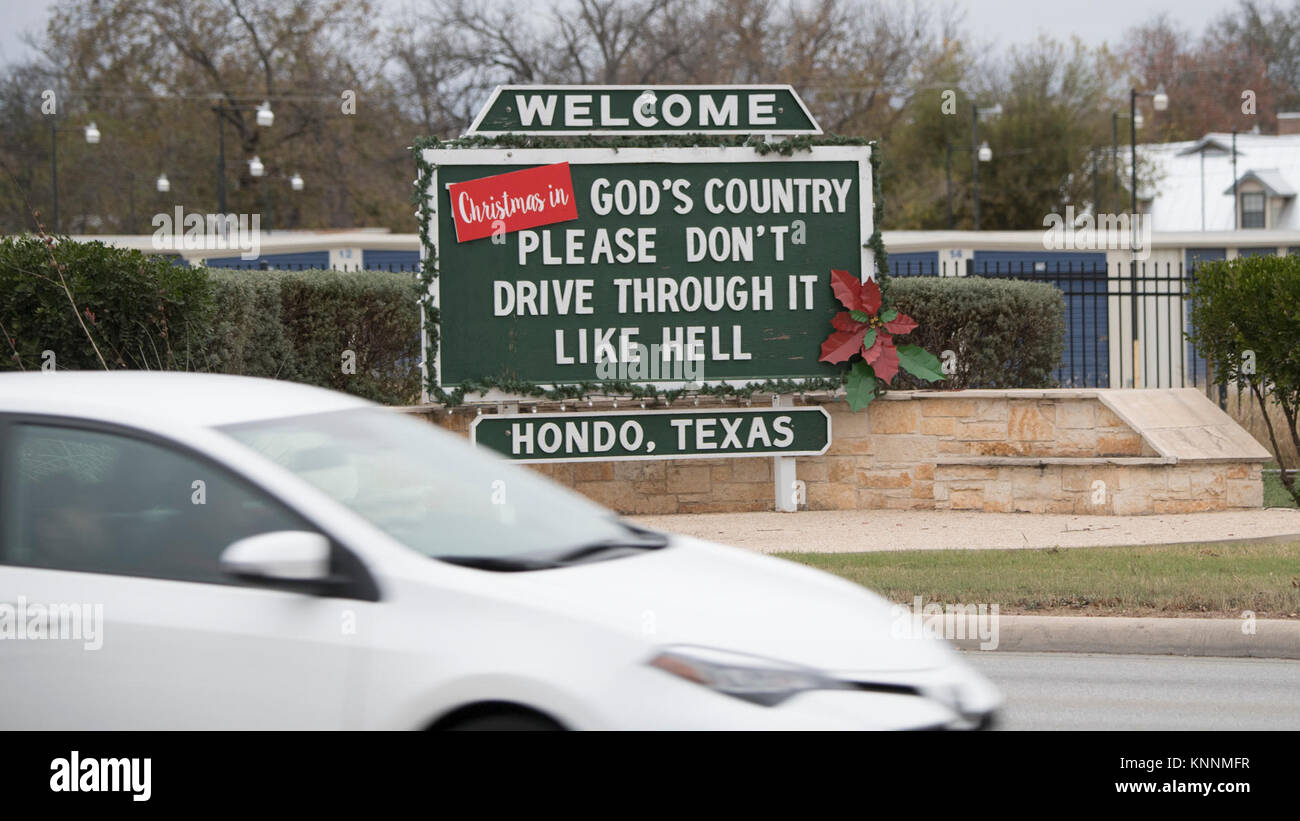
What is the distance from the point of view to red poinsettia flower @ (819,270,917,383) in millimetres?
12023

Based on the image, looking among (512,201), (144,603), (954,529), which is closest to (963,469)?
(954,529)

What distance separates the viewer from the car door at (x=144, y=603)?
3.80 m

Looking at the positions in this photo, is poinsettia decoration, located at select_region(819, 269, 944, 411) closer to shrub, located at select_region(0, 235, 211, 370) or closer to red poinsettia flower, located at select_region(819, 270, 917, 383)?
red poinsettia flower, located at select_region(819, 270, 917, 383)

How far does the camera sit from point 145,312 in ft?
35.2

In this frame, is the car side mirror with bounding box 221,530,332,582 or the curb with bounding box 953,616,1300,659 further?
the curb with bounding box 953,616,1300,659

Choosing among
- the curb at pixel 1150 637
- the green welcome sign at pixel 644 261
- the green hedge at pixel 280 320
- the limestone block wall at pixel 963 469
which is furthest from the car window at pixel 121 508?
the limestone block wall at pixel 963 469

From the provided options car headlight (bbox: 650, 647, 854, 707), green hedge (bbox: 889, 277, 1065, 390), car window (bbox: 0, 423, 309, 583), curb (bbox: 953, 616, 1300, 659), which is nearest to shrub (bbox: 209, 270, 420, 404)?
green hedge (bbox: 889, 277, 1065, 390)

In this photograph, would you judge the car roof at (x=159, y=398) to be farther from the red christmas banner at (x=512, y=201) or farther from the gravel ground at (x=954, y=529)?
the red christmas banner at (x=512, y=201)

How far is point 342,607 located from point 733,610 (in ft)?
3.62

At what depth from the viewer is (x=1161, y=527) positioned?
10906mm

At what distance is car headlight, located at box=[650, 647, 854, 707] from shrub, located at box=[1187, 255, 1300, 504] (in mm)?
9738

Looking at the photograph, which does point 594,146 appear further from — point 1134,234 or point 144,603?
point 1134,234
